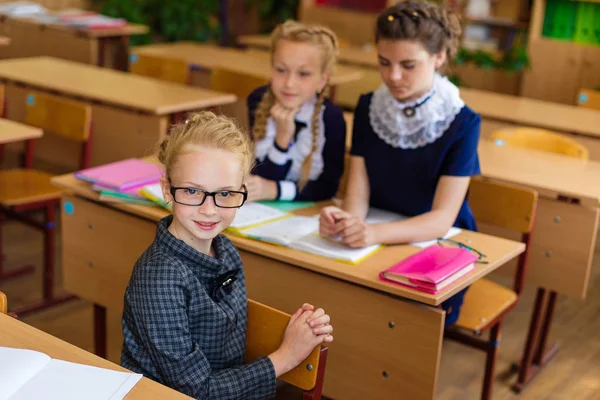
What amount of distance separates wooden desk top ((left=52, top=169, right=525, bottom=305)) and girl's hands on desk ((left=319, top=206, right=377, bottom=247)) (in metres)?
0.05

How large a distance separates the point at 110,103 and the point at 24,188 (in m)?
0.57

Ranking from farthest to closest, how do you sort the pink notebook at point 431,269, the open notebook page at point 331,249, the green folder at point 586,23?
the green folder at point 586,23 → the open notebook page at point 331,249 → the pink notebook at point 431,269

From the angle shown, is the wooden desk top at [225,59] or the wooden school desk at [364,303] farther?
the wooden desk top at [225,59]

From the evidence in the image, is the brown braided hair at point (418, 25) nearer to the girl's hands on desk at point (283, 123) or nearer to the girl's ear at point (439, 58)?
the girl's ear at point (439, 58)

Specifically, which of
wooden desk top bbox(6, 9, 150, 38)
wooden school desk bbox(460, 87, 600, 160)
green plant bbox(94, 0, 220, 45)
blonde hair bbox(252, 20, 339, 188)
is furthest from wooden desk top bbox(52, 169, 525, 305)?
green plant bbox(94, 0, 220, 45)

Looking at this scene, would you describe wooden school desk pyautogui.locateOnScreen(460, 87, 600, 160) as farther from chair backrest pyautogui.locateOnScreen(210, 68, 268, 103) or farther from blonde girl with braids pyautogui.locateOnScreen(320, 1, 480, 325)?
blonde girl with braids pyautogui.locateOnScreen(320, 1, 480, 325)

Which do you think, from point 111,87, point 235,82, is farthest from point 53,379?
point 235,82

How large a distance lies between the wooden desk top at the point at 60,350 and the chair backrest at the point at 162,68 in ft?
10.6

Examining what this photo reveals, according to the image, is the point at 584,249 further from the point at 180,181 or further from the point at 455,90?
the point at 180,181

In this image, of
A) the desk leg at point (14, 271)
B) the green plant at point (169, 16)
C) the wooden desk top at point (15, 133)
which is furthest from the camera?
the green plant at point (169, 16)

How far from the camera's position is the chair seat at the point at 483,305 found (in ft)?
7.31

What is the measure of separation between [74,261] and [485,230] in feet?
4.42

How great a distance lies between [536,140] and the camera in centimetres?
322

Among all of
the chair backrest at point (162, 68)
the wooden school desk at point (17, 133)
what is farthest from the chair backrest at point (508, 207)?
the chair backrest at point (162, 68)
